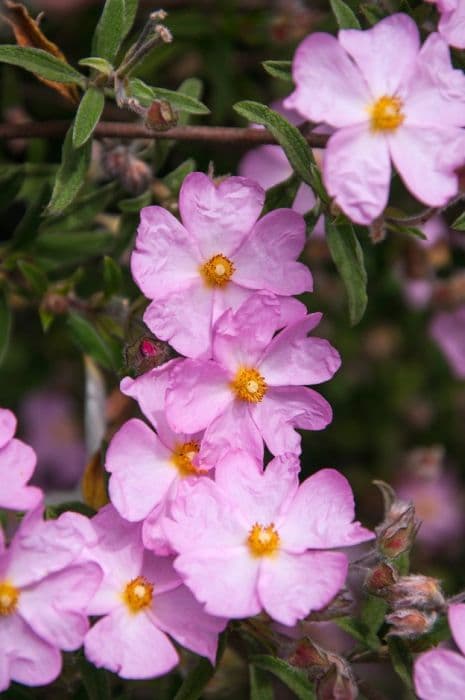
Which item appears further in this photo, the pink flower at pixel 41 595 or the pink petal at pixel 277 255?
the pink petal at pixel 277 255

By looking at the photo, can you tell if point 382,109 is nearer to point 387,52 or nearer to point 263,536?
point 387,52

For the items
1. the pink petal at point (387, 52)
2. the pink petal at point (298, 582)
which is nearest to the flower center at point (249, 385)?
the pink petal at point (298, 582)

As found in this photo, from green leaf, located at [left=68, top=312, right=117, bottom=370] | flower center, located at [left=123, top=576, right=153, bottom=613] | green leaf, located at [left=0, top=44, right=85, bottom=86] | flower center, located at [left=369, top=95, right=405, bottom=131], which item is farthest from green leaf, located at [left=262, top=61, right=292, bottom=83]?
flower center, located at [left=123, top=576, right=153, bottom=613]

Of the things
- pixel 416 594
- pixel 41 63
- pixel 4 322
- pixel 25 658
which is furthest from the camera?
pixel 4 322

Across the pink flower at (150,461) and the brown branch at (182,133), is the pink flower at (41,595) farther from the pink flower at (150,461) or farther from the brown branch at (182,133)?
the brown branch at (182,133)

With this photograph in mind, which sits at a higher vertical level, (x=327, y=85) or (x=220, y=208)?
(x=327, y=85)

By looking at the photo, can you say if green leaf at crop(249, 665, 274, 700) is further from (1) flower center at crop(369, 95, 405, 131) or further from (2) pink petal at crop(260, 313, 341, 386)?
(1) flower center at crop(369, 95, 405, 131)

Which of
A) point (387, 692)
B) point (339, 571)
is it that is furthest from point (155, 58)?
point (387, 692)

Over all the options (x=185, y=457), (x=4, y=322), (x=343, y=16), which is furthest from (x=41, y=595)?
(x=343, y=16)
